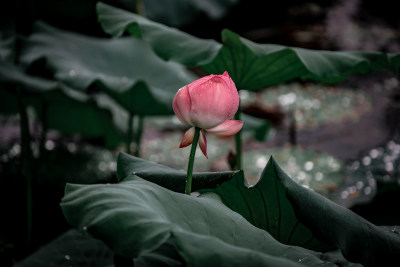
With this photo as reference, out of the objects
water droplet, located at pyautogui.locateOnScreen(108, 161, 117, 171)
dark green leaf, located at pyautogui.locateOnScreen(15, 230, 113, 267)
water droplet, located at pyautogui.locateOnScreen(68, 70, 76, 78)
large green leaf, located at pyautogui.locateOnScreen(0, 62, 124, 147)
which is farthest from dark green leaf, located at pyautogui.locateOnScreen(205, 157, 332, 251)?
water droplet, located at pyautogui.locateOnScreen(108, 161, 117, 171)

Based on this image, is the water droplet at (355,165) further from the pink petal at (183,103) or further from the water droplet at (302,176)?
the pink petal at (183,103)

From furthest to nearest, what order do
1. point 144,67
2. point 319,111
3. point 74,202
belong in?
1. point 319,111
2. point 144,67
3. point 74,202

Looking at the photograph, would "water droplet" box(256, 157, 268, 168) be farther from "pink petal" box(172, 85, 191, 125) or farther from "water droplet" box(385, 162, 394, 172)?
"pink petal" box(172, 85, 191, 125)

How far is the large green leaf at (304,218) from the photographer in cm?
73

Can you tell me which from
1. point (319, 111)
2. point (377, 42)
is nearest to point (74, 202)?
point (319, 111)

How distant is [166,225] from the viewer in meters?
0.57

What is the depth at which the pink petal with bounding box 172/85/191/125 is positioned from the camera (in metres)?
0.71

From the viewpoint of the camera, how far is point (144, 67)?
2.02 metres

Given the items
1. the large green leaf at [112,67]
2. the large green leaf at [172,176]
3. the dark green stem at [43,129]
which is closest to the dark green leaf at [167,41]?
the large green leaf at [112,67]

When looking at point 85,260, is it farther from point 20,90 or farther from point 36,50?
point 36,50

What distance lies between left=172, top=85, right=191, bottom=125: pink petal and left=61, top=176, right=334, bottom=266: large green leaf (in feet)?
0.40

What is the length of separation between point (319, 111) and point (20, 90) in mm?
2079

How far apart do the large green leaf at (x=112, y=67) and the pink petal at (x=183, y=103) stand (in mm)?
719

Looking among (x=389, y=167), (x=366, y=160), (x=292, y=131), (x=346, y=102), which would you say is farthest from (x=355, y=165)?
(x=346, y=102)
